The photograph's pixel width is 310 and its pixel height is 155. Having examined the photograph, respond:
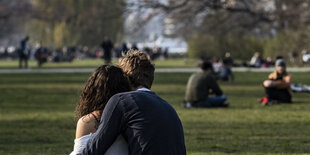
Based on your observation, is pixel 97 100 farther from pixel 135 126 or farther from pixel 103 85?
pixel 135 126

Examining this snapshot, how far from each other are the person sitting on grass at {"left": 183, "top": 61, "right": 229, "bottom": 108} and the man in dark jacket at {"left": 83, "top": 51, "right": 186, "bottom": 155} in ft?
37.1

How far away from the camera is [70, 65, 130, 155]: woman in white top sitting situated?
5.27 meters

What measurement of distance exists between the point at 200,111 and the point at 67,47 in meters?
77.1

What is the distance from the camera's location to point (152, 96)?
529 centimetres

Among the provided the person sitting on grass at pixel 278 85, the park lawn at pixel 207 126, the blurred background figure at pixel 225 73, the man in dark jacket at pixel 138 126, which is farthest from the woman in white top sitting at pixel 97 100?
the blurred background figure at pixel 225 73

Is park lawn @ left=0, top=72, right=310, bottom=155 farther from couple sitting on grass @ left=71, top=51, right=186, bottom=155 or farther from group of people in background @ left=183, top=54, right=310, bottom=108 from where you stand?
couple sitting on grass @ left=71, top=51, right=186, bottom=155

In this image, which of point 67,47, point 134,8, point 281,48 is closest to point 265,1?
point 281,48

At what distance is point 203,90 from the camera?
16828 millimetres

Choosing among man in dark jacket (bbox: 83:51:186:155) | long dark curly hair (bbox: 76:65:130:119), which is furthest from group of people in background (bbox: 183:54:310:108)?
man in dark jacket (bbox: 83:51:186:155)

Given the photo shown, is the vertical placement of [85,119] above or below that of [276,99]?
above

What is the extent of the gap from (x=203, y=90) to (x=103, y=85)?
11.6 metres

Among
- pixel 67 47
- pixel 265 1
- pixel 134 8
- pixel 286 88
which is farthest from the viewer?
pixel 67 47

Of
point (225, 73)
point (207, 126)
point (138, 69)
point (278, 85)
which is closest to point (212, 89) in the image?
point (278, 85)

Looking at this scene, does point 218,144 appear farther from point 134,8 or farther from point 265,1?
point 265,1
